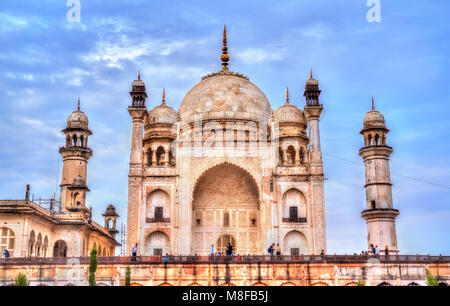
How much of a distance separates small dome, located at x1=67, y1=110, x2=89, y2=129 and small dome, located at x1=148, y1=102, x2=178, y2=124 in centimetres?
507

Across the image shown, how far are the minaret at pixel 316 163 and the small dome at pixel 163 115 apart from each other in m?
8.94

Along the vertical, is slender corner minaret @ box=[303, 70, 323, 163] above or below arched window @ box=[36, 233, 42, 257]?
above

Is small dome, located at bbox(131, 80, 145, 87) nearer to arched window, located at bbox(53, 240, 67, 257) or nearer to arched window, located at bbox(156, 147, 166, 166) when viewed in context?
arched window, located at bbox(156, 147, 166, 166)

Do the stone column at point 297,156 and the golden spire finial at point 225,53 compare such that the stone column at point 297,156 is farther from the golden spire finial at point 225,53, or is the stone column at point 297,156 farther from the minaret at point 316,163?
the golden spire finial at point 225,53

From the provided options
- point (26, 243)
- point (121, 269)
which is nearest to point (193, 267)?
point (121, 269)

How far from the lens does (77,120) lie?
38.5 meters

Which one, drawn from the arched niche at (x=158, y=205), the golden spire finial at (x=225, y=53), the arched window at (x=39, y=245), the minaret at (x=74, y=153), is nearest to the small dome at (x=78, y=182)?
the minaret at (x=74, y=153)

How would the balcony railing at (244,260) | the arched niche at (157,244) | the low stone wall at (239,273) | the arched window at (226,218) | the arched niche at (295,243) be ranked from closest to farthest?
1. the low stone wall at (239,273)
2. the balcony railing at (244,260)
3. the arched niche at (295,243)
4. the arched niche at (157,244)
5. the arched window at (226,218)

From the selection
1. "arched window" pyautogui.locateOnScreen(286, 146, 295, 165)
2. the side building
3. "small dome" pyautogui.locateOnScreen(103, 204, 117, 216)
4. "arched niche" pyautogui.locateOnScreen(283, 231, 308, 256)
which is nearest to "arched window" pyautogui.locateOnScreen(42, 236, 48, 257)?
the side building

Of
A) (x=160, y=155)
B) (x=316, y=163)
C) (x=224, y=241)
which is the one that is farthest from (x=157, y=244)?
(x=316, y=163)

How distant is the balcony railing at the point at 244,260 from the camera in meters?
25.2

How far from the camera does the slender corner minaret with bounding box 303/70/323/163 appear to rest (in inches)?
1247
